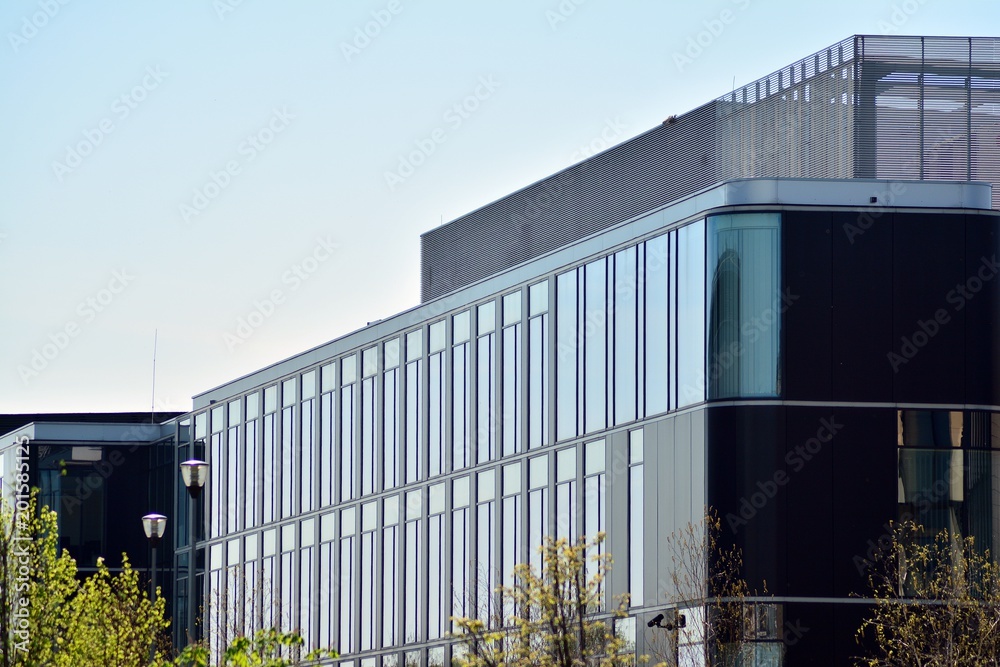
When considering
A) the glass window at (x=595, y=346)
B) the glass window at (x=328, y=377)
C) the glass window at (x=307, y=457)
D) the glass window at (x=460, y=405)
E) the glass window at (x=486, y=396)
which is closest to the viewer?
the glass window at (x=595, y=346)

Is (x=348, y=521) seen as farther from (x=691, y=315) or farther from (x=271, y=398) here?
Result: (x=691, y=315)

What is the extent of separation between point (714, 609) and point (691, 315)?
22.5 ft

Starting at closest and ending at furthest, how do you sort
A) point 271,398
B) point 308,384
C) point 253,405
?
point 308,384, point 271,398, point 253,405

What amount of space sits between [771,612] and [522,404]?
11.7 meters

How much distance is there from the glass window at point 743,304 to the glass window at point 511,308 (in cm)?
952

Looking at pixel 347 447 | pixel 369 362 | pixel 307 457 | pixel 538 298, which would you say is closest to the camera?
pixel 538 298

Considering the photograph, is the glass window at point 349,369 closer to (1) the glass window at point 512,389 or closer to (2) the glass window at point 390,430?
(2) the glass window at point 390,430

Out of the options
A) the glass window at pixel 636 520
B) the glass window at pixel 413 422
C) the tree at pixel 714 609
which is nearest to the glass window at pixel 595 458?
the glass window at pixel 636 520

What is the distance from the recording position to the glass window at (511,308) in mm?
48406

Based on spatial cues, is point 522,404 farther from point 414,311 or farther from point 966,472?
point 966,472

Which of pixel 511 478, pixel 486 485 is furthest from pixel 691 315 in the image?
pixel 486 485

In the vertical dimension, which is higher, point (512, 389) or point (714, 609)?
point (512, 389)

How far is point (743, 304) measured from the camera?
3969 cm

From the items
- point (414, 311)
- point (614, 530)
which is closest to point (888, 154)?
point (614, 530)
